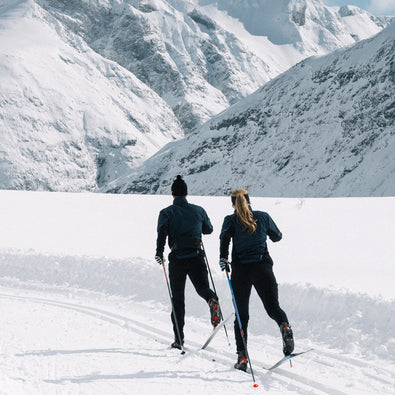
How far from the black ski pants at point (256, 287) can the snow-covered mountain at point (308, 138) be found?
248 ft

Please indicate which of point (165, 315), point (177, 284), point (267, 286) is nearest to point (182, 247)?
point (177, 284)

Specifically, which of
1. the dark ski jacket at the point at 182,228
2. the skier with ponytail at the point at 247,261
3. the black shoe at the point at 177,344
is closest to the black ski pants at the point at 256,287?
the skier with ponytail at the point at 247,261

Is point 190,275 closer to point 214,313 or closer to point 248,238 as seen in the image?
point 214,313

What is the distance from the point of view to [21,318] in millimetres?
8156

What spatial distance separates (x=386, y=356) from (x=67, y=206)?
55.6 ft

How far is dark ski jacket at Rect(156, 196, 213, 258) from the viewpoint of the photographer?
6340 mm

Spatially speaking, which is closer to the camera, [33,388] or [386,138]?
[33,388]

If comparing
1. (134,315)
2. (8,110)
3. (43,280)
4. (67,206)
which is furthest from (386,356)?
(8,110)

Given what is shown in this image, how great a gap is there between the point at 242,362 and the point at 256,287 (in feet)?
2.86

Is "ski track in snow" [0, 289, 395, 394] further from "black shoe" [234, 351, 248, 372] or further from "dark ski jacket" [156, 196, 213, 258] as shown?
"dark ski jacket" [156, 196, 213, 258]

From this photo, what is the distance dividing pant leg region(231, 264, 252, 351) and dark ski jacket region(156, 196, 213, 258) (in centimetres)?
81

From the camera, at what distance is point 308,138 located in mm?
105375

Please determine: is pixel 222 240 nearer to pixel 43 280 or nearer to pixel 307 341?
pixel 307 341

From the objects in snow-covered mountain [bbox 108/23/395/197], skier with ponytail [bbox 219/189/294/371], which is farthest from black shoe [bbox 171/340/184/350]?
snow-covered mountain [bbox 108/23/395/197]
